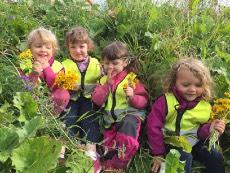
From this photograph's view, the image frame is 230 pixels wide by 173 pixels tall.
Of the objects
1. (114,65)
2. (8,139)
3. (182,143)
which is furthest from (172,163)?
(114,65)

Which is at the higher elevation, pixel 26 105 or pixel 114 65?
pixel 114 65

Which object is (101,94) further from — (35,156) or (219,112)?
(35,156)

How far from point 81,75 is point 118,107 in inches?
19.4

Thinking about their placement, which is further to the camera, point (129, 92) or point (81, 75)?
point (81, 75)

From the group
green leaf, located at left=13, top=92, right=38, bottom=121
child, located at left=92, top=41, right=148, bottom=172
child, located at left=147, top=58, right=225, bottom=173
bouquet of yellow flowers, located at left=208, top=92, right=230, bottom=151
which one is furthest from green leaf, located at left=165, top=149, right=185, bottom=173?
green leaf, located at left=13, top=92, right=38, bottom=121

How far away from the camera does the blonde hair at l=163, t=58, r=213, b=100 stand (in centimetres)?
368

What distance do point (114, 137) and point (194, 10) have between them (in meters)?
1.95

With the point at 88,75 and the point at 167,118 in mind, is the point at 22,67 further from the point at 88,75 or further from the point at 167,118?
the point at 167,118

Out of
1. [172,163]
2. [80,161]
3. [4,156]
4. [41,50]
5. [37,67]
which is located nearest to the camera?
[4,156]

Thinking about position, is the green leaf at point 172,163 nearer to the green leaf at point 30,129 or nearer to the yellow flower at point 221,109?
the yellow flower at point 221,109

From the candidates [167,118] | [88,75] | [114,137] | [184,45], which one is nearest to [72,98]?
[88,75]

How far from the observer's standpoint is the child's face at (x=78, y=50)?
4.26 m

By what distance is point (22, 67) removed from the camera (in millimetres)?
3758

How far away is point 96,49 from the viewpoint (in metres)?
4.73
